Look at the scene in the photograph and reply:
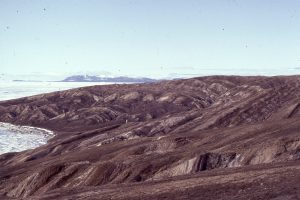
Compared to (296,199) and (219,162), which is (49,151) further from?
(296,199)

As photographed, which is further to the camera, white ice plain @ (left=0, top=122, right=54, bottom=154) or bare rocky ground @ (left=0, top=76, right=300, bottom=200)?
white ice plain @ (left=0, top=122, right=54, bottom=154)

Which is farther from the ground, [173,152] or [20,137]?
[173,152]

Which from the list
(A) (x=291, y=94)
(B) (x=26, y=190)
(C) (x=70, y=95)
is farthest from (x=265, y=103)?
(C) (x=70, y=95)

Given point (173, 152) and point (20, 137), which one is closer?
point (173, 152)

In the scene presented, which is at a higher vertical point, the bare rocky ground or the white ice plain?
the bare rocky ground
